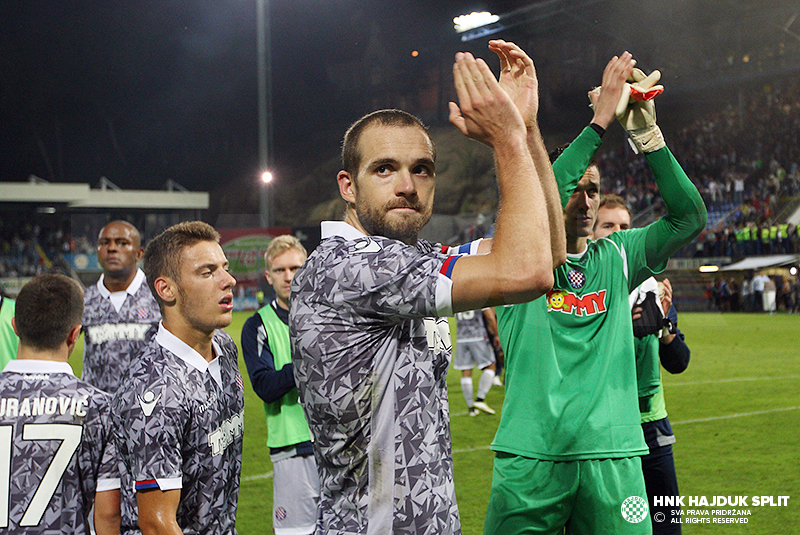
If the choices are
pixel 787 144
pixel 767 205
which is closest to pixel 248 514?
pixel 767 205

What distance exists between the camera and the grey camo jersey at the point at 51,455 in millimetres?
1733

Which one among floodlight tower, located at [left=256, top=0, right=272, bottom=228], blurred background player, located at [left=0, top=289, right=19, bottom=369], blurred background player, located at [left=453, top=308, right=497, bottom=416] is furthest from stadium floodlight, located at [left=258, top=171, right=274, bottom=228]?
blurred background player, located at [left=453, top=308, right=497, bottom=416]

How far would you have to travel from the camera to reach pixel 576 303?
2.12 m

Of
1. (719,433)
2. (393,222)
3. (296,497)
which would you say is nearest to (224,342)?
(393,222)

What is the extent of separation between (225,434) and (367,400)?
0.60 meters

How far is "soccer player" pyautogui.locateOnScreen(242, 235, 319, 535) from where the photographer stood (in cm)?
292

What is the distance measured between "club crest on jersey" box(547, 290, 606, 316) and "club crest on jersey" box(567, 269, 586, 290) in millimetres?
31

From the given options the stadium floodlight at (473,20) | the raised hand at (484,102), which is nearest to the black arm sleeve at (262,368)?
the raised hand at (484,102)

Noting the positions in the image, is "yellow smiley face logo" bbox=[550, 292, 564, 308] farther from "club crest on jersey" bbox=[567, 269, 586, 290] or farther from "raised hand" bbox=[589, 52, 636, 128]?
"raised hand" bbox=[589, 52, 636, 128]

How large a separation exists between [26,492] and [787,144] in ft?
24.6

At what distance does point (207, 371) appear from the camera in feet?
5.65

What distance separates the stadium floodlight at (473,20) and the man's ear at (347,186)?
12.1 ft

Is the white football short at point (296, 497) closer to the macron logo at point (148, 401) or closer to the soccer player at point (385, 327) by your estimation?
the macron logo at point (148, 401)

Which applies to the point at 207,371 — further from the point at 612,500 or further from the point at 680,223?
the point at 680,223
